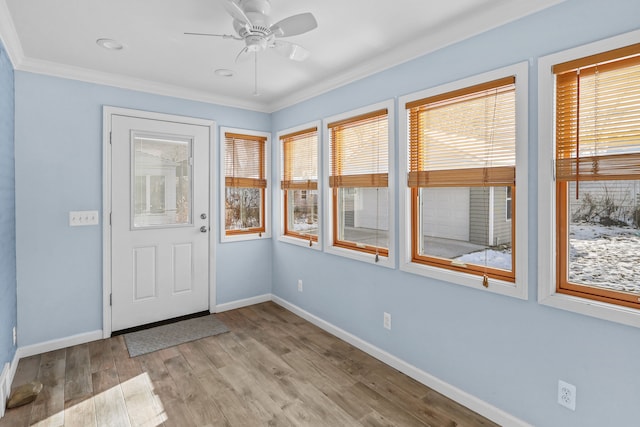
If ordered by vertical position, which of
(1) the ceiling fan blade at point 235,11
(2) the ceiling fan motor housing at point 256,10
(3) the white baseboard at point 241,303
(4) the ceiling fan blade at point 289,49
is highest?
(2) the ceiling fan motor housing at point 256,10

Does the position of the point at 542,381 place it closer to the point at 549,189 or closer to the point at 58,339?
the point at 549,189

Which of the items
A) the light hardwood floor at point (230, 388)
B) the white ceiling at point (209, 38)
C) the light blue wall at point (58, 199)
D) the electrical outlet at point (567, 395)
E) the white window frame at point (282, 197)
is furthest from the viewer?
the white window frame at point (282, 197)

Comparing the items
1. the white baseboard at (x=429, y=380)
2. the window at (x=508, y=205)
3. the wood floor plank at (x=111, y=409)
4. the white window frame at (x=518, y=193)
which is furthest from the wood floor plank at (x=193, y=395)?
the window at (x=508, y=205)

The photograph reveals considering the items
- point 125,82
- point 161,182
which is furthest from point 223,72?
point 161,182

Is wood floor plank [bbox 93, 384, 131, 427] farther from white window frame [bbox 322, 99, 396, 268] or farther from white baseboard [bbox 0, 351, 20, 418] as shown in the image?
white window frame [bbox 322, 99, 396, 268]

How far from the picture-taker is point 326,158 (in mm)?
3395

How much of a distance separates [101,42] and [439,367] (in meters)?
3.39

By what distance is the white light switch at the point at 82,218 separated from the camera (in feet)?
10.0

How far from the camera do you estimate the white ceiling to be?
6.66ft

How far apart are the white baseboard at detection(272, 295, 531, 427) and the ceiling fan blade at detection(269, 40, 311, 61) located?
2347 millimetres

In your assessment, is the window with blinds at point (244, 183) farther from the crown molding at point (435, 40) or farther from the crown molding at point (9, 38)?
the crown molding at point (9, 38)

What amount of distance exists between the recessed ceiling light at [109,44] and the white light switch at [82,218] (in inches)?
57.6

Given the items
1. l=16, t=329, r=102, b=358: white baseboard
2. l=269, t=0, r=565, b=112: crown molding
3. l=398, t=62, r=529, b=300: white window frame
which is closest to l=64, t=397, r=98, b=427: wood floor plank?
l=16, t=329, r=102, b=358: white baseboard

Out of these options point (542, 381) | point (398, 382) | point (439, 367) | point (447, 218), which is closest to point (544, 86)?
point (447, 218)
